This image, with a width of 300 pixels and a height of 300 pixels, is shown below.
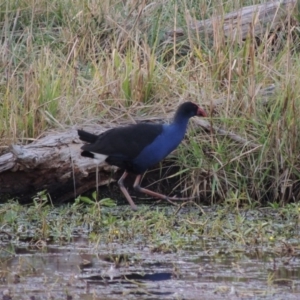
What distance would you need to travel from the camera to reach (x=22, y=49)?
9.61 meters

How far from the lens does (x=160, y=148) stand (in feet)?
23.2

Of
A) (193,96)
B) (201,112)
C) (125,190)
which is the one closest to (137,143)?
(125,190)

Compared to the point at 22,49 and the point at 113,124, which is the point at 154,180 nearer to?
the point at 113,124

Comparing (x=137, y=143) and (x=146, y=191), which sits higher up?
(x=137, y=143)

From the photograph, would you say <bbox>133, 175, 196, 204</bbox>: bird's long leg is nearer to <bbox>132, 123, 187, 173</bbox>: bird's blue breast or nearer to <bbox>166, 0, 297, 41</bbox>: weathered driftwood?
<bbox>132, 123, 187, 173</bbox>: bird's blue breast

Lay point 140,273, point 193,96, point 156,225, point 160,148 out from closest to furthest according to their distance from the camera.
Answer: point 140,273 < point 156,225 < point 160,148 < point 193,96

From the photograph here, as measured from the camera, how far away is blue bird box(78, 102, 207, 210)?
6.95m

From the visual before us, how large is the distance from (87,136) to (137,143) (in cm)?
37

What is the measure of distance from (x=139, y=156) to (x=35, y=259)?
187 cm

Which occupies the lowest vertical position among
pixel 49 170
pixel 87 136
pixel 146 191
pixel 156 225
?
pixel 146 191

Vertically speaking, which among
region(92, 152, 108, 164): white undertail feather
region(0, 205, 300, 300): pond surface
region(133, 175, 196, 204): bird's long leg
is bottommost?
region(133, 175, 196, 204): bird's long leg

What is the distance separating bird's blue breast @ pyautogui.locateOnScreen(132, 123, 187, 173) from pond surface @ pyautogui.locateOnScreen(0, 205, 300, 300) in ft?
3.96

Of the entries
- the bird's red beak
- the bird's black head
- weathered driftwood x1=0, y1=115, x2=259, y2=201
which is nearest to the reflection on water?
weathered driftwood x1=0, y1=115, x2=259, y2=201

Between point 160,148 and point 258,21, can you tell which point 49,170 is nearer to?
point 160,148
